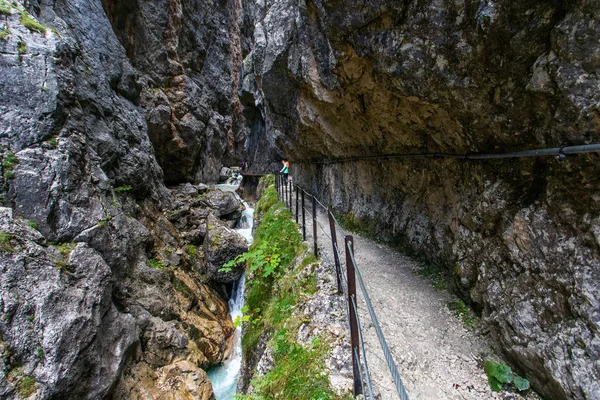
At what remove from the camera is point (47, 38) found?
762 cm

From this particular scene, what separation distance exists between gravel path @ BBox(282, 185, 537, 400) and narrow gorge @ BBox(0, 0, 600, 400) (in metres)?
0.35

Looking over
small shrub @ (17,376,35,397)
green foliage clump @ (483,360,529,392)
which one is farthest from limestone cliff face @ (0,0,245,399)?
green foliage clump @ (483,360,529,392)

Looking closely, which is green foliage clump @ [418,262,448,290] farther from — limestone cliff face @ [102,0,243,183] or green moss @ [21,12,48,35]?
limestone cliff face @ [102,0,243,183]

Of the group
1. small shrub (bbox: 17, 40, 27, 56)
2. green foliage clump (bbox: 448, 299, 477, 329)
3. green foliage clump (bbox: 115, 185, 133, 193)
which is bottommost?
green foliage clump (bbox: 448, 299, 477, 329)

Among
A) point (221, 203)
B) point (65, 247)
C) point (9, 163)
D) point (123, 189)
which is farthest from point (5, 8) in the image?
point (221, 203)

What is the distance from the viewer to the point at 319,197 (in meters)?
13.2

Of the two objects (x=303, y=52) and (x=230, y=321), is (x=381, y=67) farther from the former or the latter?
(x=230, y=321)

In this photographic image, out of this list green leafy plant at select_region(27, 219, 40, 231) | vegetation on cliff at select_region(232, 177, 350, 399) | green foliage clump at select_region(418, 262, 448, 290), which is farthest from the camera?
green leafy plant at select_region(27, 219, 40, 231)

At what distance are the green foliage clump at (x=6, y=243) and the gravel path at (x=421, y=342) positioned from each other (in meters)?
6.24

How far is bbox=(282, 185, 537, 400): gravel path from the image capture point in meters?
2.77

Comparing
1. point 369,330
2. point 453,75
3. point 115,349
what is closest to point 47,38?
point 115,349

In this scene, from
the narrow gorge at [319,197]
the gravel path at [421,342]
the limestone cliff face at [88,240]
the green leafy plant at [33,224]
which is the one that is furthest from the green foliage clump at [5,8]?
the gravel path at [421,342]

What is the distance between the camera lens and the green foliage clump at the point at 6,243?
5059 mm

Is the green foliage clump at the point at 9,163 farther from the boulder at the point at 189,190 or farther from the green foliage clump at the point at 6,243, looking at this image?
the boulder at the point at 189,190
